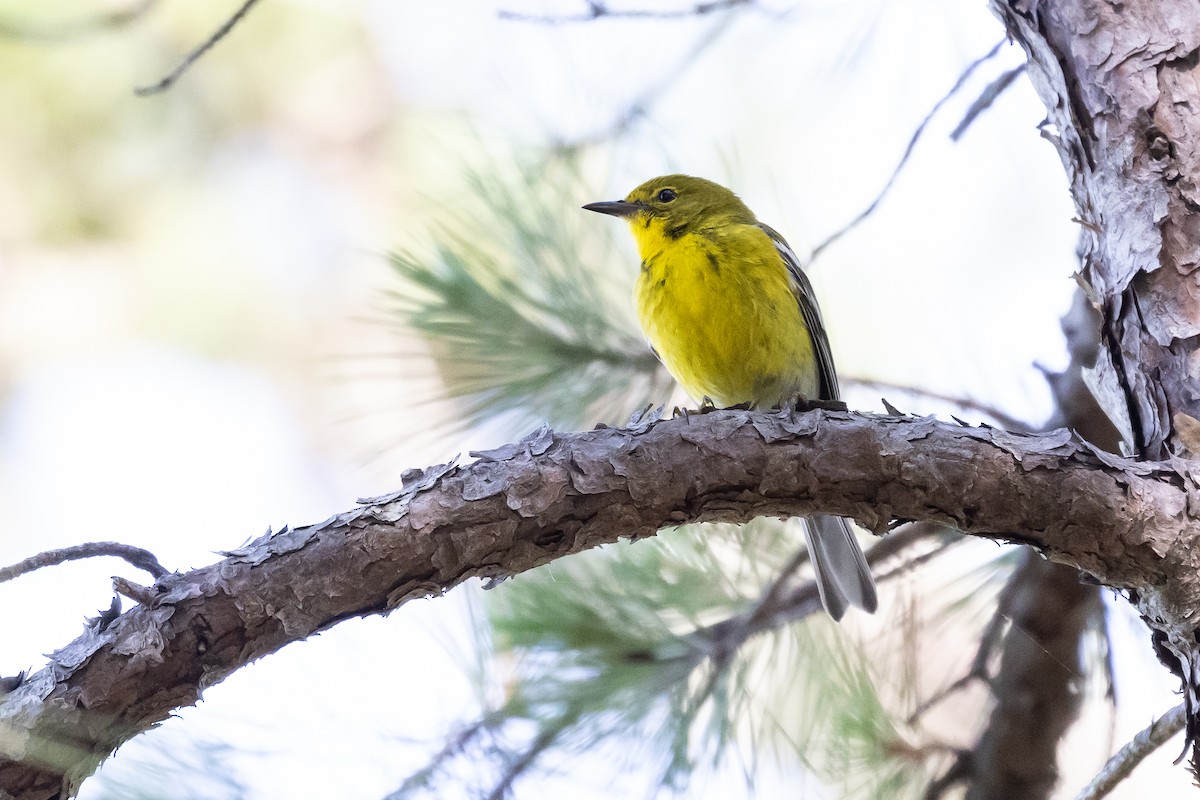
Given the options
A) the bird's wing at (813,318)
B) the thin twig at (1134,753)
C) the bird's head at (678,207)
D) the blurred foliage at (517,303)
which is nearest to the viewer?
the thin twig at (1134,753)

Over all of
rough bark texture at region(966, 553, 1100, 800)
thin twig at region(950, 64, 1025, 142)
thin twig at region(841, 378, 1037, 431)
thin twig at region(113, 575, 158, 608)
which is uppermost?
thin twig at region(950, 64, 1025, 142)

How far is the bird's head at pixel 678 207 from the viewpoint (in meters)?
3.11

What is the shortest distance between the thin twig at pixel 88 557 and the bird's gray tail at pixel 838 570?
1214mm

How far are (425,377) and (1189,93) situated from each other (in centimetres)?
165

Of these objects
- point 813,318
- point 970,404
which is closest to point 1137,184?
point 970,404

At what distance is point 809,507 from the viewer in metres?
1.81

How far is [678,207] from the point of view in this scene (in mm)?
3213

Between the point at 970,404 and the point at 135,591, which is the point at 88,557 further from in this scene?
the point at 970,404

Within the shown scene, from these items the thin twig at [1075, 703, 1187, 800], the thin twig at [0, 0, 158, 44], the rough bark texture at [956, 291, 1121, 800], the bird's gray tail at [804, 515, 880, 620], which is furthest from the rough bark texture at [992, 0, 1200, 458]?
the thin twig at [0, 0, 158, 44]

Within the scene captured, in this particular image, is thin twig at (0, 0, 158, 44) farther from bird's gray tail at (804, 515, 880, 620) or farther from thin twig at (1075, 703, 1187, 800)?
thin twig at (1075, 703, 1187, 800)

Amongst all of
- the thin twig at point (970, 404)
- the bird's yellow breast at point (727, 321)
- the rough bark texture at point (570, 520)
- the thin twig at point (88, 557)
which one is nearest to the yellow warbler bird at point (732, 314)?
the bird's yellow breast at point (727, 321)

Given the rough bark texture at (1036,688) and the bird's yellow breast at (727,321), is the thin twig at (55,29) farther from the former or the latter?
the rough bark texture at (1036,688)

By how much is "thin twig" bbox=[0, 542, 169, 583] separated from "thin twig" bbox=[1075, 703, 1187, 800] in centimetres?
149

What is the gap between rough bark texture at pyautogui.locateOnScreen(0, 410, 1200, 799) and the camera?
147 cm
